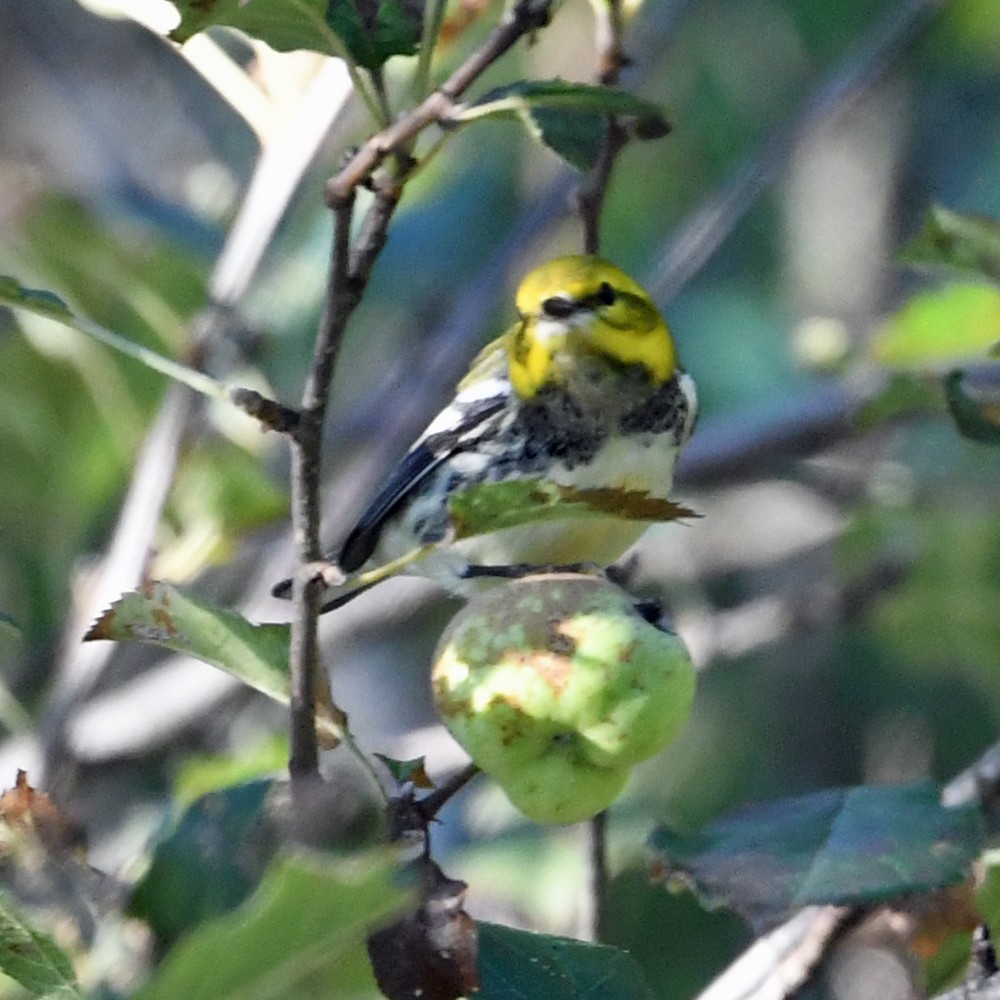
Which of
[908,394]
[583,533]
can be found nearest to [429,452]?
[583,533]

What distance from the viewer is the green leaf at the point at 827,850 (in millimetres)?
1087

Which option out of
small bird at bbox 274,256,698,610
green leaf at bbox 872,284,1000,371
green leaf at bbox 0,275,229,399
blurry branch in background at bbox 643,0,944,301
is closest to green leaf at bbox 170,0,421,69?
green leaf at bbox 0,275,229,399

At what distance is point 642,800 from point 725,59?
203 centimetres

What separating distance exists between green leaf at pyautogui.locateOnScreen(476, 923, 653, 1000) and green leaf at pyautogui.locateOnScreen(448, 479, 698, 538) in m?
0.26

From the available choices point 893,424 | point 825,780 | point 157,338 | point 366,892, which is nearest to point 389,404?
point 157,338

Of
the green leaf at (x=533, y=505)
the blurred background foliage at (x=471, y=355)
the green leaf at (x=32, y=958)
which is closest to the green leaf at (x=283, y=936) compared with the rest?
the green leaf at (x=32, y=958)

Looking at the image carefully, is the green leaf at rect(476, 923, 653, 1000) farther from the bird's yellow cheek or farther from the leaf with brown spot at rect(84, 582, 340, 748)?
the bird's yellow cheek

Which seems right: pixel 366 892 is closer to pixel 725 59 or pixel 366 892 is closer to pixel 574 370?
pixel 574 370

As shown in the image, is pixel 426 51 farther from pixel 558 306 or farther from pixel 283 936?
pixel 558 306

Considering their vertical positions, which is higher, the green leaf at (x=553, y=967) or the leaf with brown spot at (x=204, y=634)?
the leaf with brown spot at (x=204, y=634)

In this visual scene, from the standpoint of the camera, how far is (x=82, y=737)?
245 centimetres

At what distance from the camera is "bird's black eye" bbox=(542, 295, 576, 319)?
1.73 meters

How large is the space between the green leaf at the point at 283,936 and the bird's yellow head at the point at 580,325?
3.45 ft

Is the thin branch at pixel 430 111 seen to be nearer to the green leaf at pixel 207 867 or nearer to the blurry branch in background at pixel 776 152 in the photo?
the green leaf at pixel 207 867
